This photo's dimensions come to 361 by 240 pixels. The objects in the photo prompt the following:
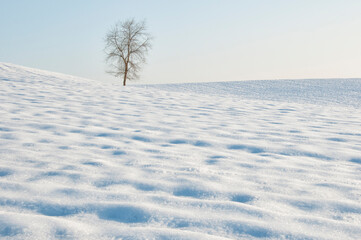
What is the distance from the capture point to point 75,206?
6.14ft

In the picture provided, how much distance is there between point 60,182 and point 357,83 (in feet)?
63.4

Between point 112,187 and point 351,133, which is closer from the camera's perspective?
point 112,187

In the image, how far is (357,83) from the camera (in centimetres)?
1777

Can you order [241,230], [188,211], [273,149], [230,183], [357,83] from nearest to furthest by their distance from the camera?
[241,230]
[188,211]
[230,183]
[273,149]
[357,83]

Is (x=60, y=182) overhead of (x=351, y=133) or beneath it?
beneath

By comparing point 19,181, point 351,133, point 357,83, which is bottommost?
point 19,181

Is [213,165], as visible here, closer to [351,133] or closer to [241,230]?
[241,230]

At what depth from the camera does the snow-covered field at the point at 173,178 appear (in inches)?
65.8

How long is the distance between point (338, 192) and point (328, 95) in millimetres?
13153

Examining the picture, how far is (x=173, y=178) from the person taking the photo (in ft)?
8.04

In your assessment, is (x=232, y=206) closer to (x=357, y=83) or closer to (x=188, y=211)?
(x=188, y=211)

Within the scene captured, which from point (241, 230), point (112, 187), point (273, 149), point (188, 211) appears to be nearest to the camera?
point (241, 230)

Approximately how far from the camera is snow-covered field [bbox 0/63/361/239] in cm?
167

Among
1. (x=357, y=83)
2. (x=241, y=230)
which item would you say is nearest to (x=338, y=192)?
(x=241, y=230)
